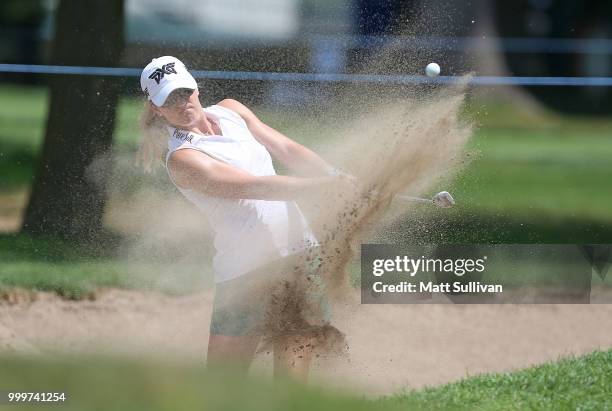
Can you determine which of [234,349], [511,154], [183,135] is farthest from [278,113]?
[511,154]

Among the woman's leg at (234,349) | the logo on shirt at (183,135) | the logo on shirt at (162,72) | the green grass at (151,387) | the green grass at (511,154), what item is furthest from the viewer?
the green grass at (511,154)

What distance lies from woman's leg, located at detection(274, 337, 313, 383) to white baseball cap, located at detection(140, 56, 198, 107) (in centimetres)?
124

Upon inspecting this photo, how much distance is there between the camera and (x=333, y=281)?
17.9 ft

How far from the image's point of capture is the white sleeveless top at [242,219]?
15.9ft

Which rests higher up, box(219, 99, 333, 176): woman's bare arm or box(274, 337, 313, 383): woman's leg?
box(219, 99, 333, 176): woman's bare arm

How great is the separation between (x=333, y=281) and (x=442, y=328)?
165 cm

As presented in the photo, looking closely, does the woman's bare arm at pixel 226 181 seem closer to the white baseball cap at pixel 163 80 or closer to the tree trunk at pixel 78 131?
the white baseball cap at pixel 163 80

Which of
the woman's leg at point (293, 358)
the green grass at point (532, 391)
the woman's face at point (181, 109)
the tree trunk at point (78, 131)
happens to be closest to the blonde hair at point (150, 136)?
the woman's face at point (181, 109)

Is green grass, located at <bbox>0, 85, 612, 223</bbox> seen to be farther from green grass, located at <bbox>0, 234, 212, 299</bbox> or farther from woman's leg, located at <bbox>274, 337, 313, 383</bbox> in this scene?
woman's leg, located at <bbox>274, 337, 313, 383</bbox>

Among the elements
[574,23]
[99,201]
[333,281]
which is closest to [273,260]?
[333,281]

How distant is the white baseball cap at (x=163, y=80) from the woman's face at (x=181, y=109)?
3cm

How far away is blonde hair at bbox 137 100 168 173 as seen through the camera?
16.9 feet

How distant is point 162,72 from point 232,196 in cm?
69

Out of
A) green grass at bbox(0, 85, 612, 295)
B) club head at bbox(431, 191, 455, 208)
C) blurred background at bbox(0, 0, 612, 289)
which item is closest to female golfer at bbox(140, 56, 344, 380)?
club head at bbox(431, 191, 455, 208)
